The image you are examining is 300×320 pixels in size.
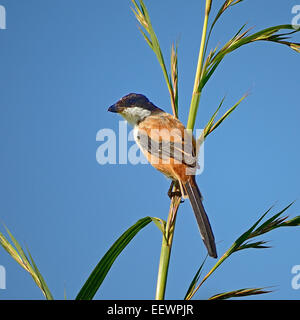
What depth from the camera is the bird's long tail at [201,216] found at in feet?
7.52

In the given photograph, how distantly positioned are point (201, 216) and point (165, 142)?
2.78 ft

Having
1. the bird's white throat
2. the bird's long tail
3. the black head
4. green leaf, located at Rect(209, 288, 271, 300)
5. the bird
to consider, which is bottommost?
green leaf, located at Rect(209, 288, 271, 300)

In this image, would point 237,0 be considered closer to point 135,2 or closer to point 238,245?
point 135,2

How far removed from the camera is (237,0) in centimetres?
259

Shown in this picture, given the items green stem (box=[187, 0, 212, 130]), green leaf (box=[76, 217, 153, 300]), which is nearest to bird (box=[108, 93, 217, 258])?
green stem (box=[187, 0, 212, 130])

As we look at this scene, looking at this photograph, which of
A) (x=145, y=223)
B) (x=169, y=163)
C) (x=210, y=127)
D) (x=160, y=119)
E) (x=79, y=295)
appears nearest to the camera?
(x=79, y=295)

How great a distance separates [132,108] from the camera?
11.8ft

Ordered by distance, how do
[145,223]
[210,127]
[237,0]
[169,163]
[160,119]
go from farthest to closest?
[160,119], [169,163], [237,0], [210,127], [145,223]

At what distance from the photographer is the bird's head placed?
3586 millimetres

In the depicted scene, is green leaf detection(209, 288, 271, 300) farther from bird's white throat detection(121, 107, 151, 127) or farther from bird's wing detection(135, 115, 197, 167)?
bird's white throat detection(121, 107, 151, 127)

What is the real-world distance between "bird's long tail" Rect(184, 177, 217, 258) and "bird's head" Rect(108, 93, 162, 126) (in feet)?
2.96

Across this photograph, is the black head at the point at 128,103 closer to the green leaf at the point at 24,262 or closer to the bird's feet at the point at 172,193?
the bird's feet at the point at 172,193
